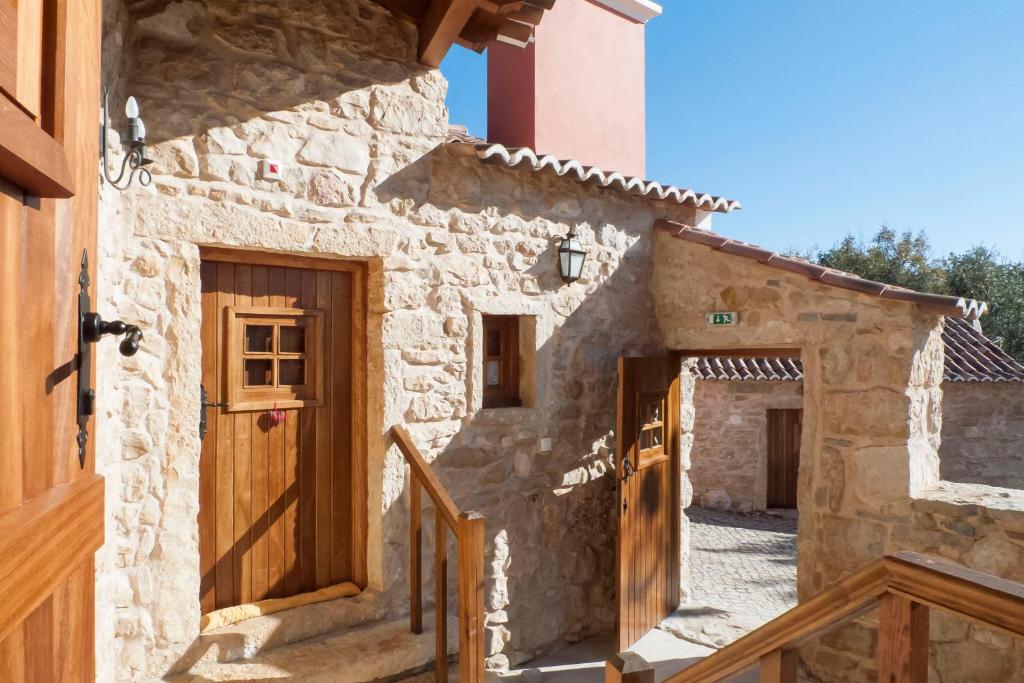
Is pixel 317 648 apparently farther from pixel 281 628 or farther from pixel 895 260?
pixel 895 260

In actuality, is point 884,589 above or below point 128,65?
below

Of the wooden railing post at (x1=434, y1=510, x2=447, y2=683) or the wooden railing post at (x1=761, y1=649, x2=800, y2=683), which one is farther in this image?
the wooden railing post at (x1=434, y1=510, x2=447, y2=683)

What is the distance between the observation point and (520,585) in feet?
16.0

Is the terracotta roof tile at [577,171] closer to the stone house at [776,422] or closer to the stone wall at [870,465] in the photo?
the stone wall at [870,465]

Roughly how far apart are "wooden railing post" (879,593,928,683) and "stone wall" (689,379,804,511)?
9865 mm

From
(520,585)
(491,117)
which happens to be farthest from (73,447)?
(491,117)

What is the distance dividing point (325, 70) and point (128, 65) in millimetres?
1037

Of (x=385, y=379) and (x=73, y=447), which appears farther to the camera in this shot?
(x=385, y=379)

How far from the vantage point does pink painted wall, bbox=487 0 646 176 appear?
603 cm

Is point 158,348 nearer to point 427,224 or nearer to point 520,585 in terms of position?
point 427,224

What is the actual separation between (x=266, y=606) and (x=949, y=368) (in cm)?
1126

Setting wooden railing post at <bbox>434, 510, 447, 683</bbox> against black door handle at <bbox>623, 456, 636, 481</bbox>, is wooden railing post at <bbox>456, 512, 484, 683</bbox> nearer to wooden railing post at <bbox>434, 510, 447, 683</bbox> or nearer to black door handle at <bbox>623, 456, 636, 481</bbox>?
wooden railing post at <bbox>434, 510, 447, 683</bbox>

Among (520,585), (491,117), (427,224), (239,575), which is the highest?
(491,117)

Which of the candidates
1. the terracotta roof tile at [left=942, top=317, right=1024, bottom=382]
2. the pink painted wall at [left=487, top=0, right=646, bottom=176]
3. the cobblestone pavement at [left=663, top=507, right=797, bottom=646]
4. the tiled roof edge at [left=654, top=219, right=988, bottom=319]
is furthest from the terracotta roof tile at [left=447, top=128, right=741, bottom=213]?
the terracotta roof tile at [left=942, top=317, right=1024, bottom=382]
